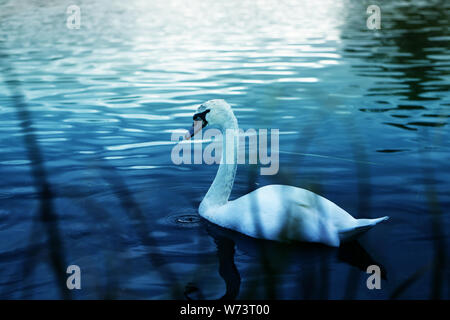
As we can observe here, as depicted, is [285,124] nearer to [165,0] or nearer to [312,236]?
[312,236]

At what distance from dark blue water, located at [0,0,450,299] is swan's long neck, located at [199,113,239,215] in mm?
328

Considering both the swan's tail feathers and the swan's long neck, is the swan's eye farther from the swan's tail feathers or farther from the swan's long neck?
the swan's tail feathers

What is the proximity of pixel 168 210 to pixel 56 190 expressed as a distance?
1586 millimetres

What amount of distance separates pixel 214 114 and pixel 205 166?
189 cm

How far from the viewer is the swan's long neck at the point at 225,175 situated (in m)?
6.24

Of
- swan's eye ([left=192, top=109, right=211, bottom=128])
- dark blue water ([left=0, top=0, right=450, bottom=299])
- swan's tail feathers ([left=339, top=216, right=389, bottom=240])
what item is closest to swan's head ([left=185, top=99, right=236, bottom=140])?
swan's eye ([left=192, top=109, right=211, bottom=128])

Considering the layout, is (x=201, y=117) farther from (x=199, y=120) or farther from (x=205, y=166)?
(x=205, y=166)

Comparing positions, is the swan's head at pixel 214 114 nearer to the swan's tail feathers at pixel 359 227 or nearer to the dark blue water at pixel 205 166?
the dark blue water at pixel 205 166

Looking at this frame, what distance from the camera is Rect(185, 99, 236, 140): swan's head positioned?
6359 mm

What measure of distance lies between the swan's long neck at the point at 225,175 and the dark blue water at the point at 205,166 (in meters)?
0.33

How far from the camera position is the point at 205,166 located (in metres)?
8.20

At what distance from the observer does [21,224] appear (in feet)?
20.2

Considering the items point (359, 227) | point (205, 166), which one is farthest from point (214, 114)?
point (359, 227)
